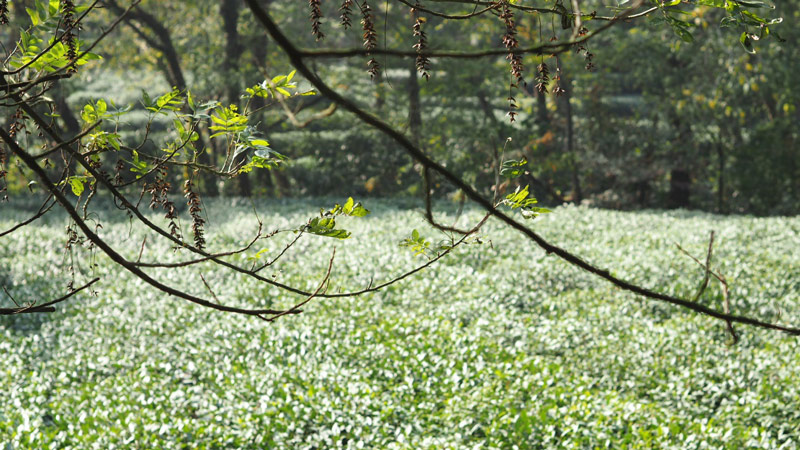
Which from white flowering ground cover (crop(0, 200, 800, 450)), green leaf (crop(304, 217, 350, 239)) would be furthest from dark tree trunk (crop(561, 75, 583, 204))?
green leaf (crop(304, 217, 350, 239))

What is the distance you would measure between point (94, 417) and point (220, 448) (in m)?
1.09

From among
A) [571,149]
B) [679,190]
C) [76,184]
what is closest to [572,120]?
[571,149]

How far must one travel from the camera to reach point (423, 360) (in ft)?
19.8

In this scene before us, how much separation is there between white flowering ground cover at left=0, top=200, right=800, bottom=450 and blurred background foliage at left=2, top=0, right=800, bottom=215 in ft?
16.4

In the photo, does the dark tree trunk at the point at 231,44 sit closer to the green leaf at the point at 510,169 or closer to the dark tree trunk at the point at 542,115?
the dark tree trunk at the point at 542,115

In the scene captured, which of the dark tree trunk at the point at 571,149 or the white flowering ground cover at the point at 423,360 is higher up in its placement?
the dark tree trunk at the point at 571,149

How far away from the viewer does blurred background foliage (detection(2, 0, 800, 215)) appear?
1474 centimetres

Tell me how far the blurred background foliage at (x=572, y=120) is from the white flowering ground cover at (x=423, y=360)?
5009mm

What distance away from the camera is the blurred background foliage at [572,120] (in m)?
14.7

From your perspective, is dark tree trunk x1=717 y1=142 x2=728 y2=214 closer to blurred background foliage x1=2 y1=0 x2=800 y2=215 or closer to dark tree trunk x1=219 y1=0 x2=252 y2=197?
blurred background foliage x1=2 y1=0 x2=800 y2=215

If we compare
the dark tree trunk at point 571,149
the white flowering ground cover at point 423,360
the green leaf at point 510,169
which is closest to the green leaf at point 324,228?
the green leaf at point 510,169

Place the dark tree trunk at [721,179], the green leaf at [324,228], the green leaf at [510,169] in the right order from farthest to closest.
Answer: the dark tree trunk at [721,179] < the green leaf at [324,228] < the green leaf at [510,169]

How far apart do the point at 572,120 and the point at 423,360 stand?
39.9 feet

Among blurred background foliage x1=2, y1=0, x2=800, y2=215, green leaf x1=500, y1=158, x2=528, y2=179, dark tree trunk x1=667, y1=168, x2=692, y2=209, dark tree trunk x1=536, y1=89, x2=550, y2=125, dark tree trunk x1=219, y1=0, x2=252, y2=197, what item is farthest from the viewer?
dark tree trunk x1=536, y1=89, x2=550, y2=125
